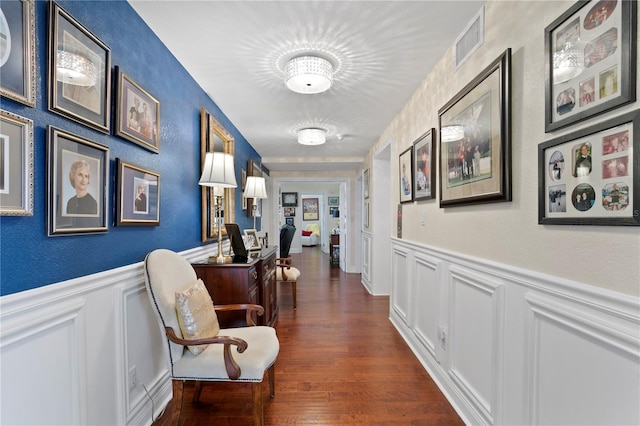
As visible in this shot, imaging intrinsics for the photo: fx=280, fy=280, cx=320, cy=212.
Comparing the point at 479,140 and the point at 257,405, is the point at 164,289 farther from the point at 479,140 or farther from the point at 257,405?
the point at 479,140

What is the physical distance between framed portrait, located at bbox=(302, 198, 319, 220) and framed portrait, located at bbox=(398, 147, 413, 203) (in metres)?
8.20

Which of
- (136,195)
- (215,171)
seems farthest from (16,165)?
(215,171)

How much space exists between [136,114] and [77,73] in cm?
38

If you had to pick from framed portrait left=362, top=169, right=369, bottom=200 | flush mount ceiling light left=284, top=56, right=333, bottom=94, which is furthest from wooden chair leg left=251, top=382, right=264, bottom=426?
framed portrait left=362, top=169, right=369, bottom=200

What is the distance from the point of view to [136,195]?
5.18ft

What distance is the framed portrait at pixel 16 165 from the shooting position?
2.95 ft

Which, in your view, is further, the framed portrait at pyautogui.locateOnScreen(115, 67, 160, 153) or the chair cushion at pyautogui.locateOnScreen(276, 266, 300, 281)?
the chair cushion at pyautogui.locateOnScreen(276, 266, 300, 281)

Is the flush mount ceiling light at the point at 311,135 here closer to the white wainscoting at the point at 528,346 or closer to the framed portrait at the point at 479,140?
the framed portrait at the point at 479,140

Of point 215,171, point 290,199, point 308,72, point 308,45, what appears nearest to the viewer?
point 308,45

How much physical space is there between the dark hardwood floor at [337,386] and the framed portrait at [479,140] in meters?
1.35

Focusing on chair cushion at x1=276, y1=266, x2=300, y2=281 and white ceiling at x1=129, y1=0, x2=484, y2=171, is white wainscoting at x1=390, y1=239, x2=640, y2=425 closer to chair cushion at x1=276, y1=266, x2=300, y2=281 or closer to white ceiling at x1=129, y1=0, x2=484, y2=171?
white ceiling at x1=129, y1=0, x2=484, y2=171

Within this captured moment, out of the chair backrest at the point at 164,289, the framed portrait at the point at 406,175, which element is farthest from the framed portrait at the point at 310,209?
the chair backrest at the point at 164,289

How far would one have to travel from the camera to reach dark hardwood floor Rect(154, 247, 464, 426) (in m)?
1.72

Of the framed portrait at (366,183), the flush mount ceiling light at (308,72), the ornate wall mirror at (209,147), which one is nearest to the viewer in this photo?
the flush mount ceiling light at (308,72)
